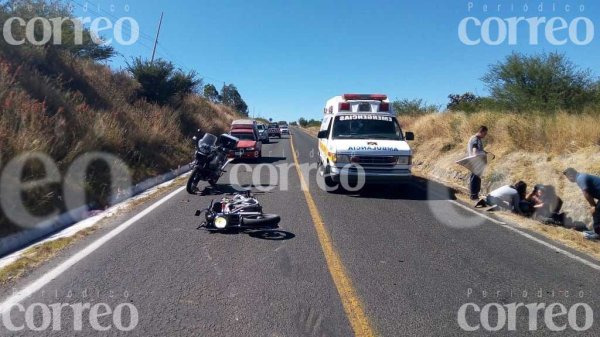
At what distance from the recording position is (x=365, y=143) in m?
11.6

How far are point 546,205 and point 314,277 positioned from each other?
6342 millimetres

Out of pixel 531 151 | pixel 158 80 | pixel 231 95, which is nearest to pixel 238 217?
pixel 531 151

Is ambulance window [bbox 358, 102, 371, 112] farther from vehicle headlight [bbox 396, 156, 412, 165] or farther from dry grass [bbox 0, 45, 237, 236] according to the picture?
dry grass [bbox 0, 45, 237, 236]

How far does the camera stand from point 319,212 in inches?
352

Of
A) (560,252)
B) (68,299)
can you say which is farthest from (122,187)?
(560,252)

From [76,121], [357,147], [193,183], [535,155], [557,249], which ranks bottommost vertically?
[557,249]

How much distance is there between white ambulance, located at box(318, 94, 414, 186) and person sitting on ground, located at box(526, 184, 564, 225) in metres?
2.97

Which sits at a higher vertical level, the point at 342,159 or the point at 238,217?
the point at 342,159

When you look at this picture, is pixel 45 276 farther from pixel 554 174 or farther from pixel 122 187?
pixel 554 174

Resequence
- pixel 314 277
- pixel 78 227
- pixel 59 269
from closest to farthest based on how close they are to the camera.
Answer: pixel 314 277
pixel 59 269
pixel 78 227

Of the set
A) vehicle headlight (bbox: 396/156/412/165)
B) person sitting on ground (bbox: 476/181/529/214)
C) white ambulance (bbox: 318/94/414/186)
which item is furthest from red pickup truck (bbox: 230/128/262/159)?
person sitting on ground (bbox: 476/181/529/214)

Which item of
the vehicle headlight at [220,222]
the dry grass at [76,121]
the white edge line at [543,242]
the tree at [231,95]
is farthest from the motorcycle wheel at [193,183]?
the tree at [231,95]

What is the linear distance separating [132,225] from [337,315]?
465cm

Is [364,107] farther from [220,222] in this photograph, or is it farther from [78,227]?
[78,227]
